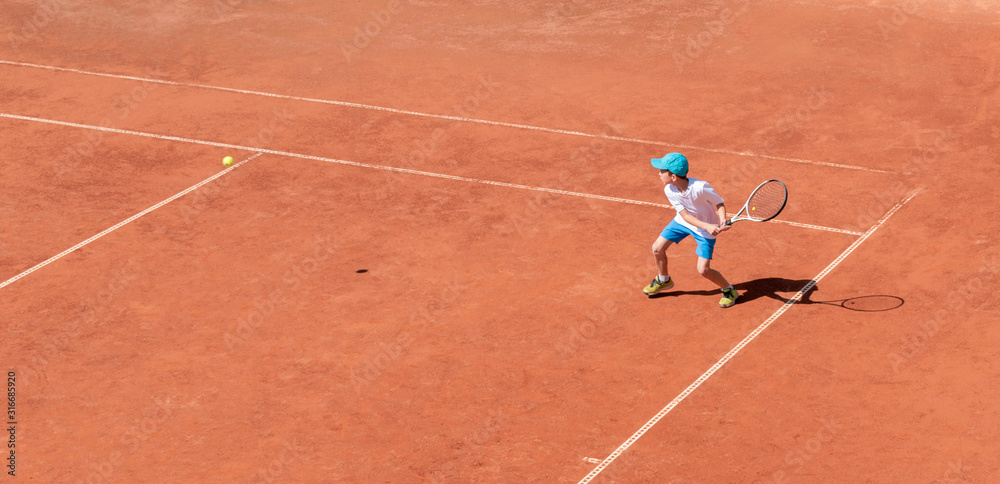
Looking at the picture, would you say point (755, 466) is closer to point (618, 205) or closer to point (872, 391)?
point (872, 391)

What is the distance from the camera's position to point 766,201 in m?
10.4

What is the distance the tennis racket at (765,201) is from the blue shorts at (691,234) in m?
0.40

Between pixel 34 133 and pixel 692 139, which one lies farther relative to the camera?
pixel 34 133

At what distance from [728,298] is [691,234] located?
2.37 feet

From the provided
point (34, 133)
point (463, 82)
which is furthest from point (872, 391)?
point (34, 133)

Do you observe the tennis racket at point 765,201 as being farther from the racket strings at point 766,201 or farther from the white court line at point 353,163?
the white court line at point 353,163

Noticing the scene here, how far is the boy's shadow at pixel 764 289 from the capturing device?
35.4 feet

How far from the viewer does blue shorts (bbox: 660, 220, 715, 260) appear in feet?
34.2

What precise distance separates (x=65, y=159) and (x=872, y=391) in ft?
36.9

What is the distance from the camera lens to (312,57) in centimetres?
1919

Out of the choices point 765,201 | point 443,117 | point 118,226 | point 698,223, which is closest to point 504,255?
point 698,223

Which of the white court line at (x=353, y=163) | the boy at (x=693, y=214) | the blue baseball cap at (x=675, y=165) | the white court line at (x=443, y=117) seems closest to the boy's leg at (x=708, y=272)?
the boy at (x=693, y=214)

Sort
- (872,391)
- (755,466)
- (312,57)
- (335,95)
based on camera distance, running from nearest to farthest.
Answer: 1. (755,466)
2. (872,391)
3. (335,95)
4. (312,57)

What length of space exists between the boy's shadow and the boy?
24 cm
